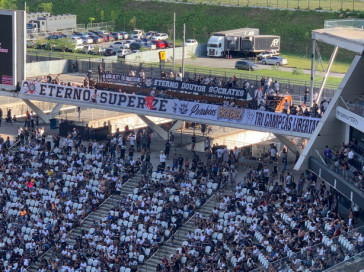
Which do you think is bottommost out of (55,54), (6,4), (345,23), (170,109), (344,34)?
(170,109)

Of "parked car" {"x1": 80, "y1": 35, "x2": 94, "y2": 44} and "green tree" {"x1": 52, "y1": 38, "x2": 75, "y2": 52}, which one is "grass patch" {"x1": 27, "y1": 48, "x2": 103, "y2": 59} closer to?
"green tree" {"x1": 52, "y1": 38, "x2": 75, "y2": 52}

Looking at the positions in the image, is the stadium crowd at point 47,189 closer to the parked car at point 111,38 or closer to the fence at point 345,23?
the fence at point 345,23

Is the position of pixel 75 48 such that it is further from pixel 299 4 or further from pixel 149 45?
pixel 299 4

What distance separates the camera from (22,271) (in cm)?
4262

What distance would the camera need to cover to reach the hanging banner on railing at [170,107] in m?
43.8

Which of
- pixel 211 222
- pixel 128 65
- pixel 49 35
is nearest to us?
pixel 211 222

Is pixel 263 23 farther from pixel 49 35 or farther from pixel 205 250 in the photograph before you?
pixel 205 250

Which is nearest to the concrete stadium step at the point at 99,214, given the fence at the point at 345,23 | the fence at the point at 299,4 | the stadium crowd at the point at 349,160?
the stadium crowd at the point at 349,160

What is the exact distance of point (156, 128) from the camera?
5012 cm

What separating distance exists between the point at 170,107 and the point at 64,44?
34.0m

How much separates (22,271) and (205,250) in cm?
848

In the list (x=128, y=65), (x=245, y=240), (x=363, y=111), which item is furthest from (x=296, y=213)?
(x=128, y=65)

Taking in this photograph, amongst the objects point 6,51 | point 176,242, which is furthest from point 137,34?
point 176,242

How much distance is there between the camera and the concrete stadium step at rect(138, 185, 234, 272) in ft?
135
